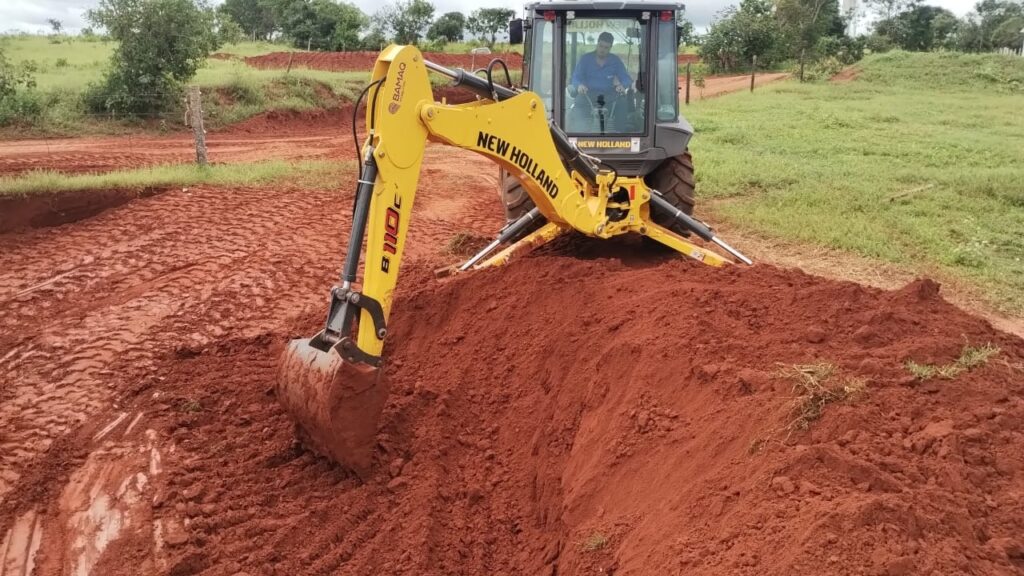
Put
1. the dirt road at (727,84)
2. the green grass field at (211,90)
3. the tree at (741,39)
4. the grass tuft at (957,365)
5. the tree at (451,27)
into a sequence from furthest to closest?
1. the tree at (451,27)
2. the tree at (741,39)
3. the dirt road at (727,84)
4. the green grass field at (211,90)
5. the grass tuft at (957,365)

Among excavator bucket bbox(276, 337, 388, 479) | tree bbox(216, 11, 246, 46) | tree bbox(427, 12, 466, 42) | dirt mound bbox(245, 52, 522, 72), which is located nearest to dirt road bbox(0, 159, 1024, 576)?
excavator bucket bbox(276, 337, 388, 479)

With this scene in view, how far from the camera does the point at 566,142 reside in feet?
19.0

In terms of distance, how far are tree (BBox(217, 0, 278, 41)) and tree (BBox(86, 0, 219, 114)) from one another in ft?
130

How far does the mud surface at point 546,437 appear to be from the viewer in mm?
3066

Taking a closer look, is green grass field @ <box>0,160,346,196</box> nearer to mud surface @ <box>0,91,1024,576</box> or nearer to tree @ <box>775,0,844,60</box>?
mud surface @ <box>0,91,1024,576</box>

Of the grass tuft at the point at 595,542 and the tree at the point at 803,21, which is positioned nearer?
the grass tuft at the point at 595,542

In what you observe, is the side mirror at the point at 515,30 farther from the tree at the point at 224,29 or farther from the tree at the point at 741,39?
the tree at the point at 741,39

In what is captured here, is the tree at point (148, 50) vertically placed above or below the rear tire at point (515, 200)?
above

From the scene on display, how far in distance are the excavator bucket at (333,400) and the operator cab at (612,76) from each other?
3597 mm

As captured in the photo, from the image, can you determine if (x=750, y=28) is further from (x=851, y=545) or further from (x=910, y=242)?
(x=851, y=545)

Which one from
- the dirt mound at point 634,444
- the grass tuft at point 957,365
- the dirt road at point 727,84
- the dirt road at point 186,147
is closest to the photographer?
the dirt mound at point 634,444

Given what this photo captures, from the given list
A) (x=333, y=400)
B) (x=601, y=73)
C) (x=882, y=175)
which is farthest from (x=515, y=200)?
(x=882, y=175)

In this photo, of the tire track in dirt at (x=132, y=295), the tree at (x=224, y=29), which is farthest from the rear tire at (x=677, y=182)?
the tree at (x=224, y=29)

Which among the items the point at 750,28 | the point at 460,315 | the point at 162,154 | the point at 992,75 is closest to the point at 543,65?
the point at 460,315
